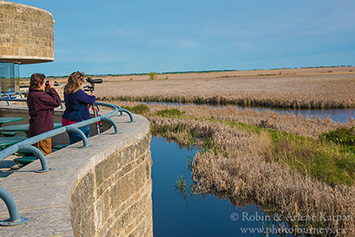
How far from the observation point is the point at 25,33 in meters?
14.0

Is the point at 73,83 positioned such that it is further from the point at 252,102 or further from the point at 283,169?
the point at 252,102

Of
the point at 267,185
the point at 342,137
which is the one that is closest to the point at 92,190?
the point at 267,185

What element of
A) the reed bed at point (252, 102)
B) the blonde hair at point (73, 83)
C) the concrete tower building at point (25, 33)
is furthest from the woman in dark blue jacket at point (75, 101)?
the reed bed at point (252, 102)

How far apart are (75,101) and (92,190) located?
2.24 metres

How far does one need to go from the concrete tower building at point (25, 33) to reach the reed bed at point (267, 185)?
9.23 metres

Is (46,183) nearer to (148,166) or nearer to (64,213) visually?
(64,213)

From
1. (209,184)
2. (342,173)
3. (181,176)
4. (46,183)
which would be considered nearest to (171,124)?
(181,176)

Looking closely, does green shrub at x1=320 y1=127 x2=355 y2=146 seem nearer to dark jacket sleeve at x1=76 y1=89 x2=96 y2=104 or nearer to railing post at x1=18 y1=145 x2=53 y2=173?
dark jacket sleeve at x1=76 y1=89 x2=96 y2=104

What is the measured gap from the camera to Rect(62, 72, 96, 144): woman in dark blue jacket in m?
4.93

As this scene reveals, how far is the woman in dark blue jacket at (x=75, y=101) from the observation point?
4.93 meters

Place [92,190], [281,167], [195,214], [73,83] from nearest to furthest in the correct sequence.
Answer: [92,190] → [73,83] → [195,214] → [281,167]

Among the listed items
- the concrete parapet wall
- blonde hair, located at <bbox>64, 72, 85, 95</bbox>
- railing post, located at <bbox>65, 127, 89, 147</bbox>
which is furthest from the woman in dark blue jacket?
railing post, located at <bbox>65, 127, 89, 147</bbox>

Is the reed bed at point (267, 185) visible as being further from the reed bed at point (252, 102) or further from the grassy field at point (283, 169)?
the reed bed at point (252, 102)

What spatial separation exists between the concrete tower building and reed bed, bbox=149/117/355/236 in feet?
30.3
